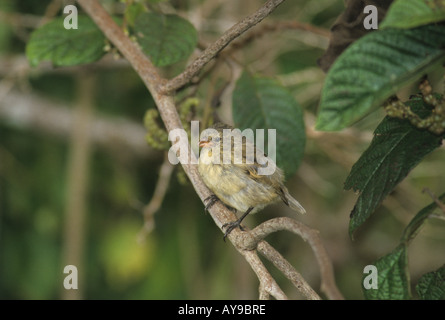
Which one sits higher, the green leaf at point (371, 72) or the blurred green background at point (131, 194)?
the blurred green background at point (131, 194)

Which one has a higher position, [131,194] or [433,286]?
[131,194]

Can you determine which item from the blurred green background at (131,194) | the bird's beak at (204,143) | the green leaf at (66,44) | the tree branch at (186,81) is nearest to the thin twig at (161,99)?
the tree branch at (186,81)

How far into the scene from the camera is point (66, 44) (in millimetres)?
1886

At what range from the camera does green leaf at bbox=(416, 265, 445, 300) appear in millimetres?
1230

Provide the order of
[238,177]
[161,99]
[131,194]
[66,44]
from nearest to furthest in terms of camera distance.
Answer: [161,99]
[238,177]
[66,44]
[131,194]

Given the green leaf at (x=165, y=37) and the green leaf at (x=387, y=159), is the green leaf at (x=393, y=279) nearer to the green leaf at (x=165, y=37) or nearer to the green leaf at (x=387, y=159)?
the green leaf at (x=387, y=159)

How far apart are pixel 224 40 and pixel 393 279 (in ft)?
2.21

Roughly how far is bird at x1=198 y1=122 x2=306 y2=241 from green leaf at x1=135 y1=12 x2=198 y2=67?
291 mm

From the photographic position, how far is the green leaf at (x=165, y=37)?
1699 millimetres

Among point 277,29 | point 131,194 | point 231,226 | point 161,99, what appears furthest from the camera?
point 131,194

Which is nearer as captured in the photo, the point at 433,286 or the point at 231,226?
the point at 433,286

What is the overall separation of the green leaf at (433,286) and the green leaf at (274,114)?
0.64 meters

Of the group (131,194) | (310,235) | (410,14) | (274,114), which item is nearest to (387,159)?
(310,235)

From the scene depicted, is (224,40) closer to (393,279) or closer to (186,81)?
(186,81)
